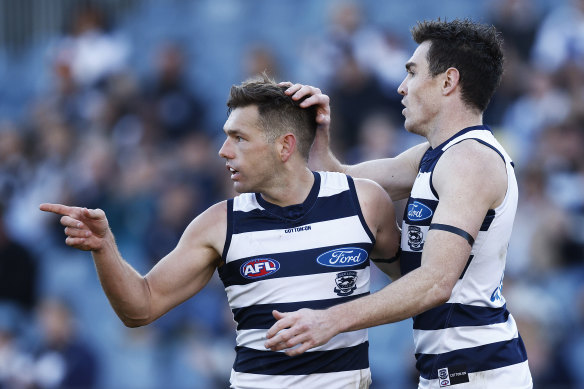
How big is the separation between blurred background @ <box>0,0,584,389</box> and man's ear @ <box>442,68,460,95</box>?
12.3ft

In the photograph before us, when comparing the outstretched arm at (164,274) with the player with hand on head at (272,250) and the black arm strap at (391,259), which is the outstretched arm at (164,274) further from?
the black arm strap at (391,259)

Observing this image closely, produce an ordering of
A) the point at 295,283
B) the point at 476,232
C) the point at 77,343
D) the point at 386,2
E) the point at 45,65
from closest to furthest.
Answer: the point at 476,232, the point at 295,283, the point at 77,343, the point at 386,2, the point at 45,65

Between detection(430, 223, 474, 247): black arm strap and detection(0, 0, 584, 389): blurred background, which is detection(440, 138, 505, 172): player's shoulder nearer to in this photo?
detection(430, 223, 474, 247): black arm strap

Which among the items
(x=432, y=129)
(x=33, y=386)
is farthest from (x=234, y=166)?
(x=33, y=386)

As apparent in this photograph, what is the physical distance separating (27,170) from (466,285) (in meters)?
8.61

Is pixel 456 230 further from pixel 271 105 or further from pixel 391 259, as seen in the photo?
pixel 271 105

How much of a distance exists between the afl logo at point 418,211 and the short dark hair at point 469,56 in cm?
58

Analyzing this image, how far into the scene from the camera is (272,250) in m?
4.38

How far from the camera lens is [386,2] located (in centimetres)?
1123

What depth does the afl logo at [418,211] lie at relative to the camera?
4.32 metres

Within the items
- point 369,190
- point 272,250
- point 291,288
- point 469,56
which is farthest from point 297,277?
point 469,56

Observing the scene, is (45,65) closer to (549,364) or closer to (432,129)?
(549,364)

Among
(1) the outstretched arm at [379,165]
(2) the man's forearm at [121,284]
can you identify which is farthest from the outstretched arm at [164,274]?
(1) the outstretched arm at [379,165]

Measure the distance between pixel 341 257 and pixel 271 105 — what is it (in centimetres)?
84
